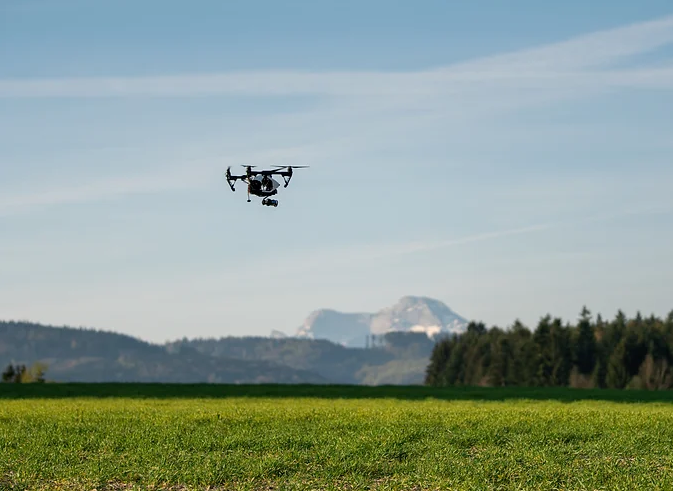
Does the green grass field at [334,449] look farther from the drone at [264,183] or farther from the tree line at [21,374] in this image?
the tree line at [21,374]

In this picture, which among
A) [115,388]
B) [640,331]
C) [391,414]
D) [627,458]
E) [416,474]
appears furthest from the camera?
[640,331]

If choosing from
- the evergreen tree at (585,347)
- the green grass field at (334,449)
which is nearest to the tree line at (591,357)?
the evergreen tree at (585,347)

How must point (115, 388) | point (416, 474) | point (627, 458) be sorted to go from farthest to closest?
1. point (115, 388)
2. point (627, 458)
3. point (416, 474)

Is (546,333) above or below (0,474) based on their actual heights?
above

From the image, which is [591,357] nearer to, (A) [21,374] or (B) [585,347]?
(B) [585,347]

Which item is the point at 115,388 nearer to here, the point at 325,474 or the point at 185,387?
the point at 185,387

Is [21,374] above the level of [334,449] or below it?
above

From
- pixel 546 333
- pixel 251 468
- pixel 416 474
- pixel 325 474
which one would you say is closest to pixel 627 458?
pixel 416 474

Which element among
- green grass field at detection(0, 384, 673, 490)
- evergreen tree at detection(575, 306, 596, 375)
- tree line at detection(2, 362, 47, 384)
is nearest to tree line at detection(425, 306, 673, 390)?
evergreen tree at detection(575, 306, 596, 375)

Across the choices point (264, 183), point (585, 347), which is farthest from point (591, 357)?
point (264, 183)
